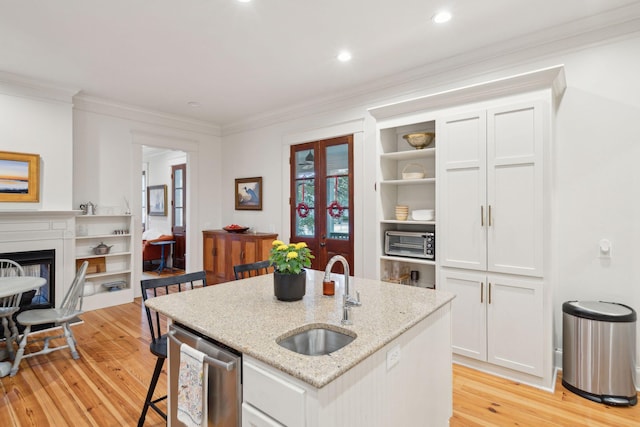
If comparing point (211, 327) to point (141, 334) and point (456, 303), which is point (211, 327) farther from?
point (141, 334)

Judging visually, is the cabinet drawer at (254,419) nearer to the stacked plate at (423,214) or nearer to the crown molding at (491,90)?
the stacked plate at (423,214)

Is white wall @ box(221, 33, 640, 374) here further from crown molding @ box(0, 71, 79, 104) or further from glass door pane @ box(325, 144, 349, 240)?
crown molding @ box(0, 71, 79, 104)

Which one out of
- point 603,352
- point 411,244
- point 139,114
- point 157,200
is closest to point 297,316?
point 411,244

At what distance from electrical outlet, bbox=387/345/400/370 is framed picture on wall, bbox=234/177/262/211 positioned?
423 cm

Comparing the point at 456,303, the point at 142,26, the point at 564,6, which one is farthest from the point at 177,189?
the point at 564,6

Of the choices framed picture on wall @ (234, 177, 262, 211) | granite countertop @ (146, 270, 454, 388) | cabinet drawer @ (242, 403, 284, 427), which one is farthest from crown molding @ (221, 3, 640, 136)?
cabinet drawer @ (242, 403, 284, 427)

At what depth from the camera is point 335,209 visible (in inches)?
173

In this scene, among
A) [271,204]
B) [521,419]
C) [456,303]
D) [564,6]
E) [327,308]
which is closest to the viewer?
[327,308]

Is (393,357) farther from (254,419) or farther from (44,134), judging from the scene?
(44,134)

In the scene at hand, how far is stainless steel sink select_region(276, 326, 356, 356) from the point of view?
154cm

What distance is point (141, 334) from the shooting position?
12.3 feet

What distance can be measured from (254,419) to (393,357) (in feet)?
2.04

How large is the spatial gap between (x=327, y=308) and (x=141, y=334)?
2.94 meters

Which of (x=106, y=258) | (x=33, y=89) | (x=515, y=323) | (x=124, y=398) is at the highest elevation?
(x=33, y=89)
